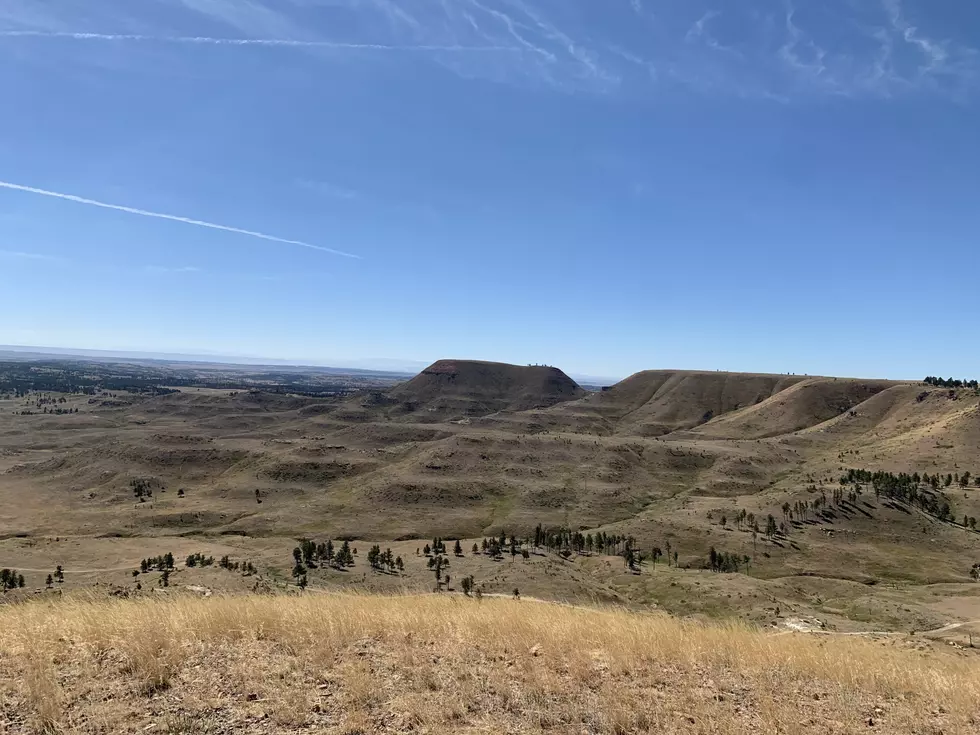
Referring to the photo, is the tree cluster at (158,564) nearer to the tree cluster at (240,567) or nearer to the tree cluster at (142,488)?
the tree cluster at (240,567)

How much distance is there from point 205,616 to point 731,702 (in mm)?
8971

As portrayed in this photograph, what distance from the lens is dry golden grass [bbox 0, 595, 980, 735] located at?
7.23 m

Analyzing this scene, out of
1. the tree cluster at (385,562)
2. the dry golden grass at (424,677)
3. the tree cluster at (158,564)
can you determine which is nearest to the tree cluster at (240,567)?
the tree cluster at (158,564)

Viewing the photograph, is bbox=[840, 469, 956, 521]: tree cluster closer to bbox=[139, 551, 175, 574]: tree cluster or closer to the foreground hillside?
the foreground hillside

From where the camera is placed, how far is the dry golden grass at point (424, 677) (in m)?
7.23

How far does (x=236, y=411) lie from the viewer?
549 feet

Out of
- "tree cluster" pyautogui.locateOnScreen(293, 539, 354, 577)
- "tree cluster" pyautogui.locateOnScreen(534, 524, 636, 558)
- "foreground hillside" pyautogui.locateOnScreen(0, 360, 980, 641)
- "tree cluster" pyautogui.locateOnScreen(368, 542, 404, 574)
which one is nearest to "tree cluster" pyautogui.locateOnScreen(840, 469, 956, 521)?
"foreground hillside" pyautogui.locateOnScreen(0, 360, 980, 641)

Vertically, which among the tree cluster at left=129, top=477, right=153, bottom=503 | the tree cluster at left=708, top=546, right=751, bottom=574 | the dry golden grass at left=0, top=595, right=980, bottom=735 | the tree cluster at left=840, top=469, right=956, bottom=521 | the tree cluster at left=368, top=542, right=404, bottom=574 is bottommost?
the tree cluster at left=129, top=477, right=153, bottom=503

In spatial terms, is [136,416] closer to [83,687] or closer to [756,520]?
[756,520]

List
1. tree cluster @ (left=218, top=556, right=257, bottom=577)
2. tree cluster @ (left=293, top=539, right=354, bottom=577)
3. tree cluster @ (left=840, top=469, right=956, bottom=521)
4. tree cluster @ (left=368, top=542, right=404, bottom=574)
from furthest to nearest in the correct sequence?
tree cluster @ (left=840, top=469, right=956, bottom=521), tree cluster @ (left=293, top=539, right=354, bottom=577), tree cluster @ (left=368, top=542, right=404, bottom=574), tree cluster @ (left=218, top=556, right=257, bottom=577)

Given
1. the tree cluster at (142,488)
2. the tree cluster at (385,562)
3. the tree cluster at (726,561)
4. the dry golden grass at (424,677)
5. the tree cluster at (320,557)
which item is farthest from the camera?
the tree cluster at (142,488)

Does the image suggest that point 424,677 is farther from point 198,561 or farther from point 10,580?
Answer: point 10,580

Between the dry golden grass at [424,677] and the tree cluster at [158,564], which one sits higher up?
the dry golden grass at [424,677]

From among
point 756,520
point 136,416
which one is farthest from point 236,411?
point 756,520
